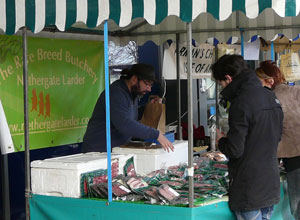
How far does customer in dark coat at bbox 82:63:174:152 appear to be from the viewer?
4.69 meters

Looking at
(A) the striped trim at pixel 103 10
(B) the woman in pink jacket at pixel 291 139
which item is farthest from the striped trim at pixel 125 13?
(B) the woman in pink jacket at pixel 291 139

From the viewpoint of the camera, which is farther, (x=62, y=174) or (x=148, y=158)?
(x=148, y=158)

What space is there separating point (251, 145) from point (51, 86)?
286cm

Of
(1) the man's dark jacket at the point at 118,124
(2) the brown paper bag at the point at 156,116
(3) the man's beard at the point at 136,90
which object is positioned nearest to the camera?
(1) the man's dark jacket at the point at 118,124

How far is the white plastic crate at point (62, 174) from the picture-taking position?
4039 mm

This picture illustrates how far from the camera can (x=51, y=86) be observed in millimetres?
5828

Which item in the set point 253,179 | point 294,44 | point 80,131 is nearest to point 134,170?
point 253,179

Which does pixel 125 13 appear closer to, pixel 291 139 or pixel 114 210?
pixel 114 210

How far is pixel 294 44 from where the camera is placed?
7.79 m

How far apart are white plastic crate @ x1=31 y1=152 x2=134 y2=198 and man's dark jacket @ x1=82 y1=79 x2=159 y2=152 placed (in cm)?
35

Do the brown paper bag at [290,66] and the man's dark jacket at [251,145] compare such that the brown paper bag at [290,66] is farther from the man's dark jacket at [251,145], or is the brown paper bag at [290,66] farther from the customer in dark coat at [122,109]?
the man's dark jacket at [251,145]

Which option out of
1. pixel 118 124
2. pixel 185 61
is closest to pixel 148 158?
pixel 118 124

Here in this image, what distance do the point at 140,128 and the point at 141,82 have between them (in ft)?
2.09

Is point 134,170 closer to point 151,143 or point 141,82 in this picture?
point 151,143
